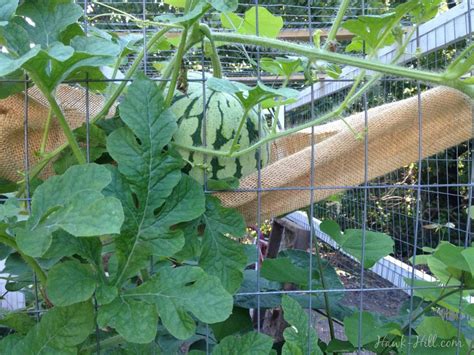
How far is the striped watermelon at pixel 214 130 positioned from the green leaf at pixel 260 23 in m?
0.14

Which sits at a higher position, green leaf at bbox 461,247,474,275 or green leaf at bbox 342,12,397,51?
green leaf at bbox 342,12,397,51

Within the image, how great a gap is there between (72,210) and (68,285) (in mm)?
136

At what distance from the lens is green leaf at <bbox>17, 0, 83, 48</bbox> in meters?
0.66

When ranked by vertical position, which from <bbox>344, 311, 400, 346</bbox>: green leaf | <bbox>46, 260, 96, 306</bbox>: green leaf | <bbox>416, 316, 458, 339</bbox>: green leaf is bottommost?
<bbox>416, 316, 458, 339</bbox>: green leaf

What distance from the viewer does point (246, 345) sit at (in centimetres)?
77

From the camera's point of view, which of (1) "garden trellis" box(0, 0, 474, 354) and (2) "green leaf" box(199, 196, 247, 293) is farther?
(2) "green leaf" box(199, 196, 247, 293)

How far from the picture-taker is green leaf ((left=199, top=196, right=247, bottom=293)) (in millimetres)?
750

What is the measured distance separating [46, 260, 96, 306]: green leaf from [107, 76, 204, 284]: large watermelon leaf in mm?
55

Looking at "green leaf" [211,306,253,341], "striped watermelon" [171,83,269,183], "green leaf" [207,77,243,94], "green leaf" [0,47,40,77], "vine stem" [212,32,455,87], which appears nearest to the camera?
"green leaf" [0,47,40,77]

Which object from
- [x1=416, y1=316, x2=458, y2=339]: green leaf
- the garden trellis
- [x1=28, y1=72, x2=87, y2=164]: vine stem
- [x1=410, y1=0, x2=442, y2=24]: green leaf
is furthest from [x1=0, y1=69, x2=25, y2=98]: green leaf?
[x1=416, y1=316, x2=458, y2=339]: green leaf

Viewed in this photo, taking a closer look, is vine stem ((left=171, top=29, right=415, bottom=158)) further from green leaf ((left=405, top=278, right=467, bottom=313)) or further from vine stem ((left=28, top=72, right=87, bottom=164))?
green leaf ((left=405, top=278, right=467, bottom=313))

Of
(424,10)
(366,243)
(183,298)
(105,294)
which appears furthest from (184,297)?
(424,10)

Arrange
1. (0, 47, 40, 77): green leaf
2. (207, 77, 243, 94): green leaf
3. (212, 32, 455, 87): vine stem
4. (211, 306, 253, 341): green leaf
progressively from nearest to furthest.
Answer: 1. (0, 47, 40, 77): green leaf
2. (207, 77, 243, 94): green leaf
3. (212, 32, 455, 87): vine stem
4. (211, 306, 253, 341): green leaf

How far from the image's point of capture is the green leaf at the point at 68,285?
0.65 meters
